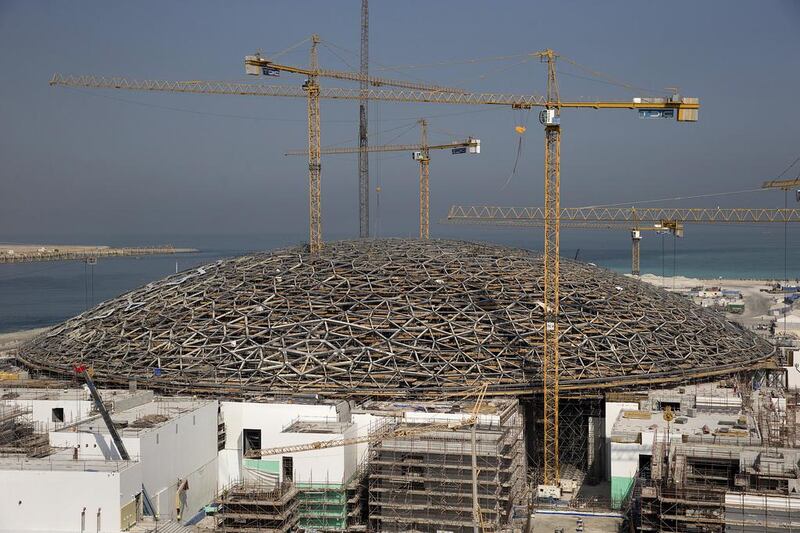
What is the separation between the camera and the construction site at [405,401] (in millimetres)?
36750

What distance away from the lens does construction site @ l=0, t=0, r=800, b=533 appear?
1447 inches

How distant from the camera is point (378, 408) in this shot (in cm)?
4566

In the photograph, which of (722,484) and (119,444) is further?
(119,444)

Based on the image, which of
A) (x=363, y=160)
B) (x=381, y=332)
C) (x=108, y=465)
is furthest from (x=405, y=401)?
(x=363, y=160)

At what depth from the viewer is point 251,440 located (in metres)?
46.4

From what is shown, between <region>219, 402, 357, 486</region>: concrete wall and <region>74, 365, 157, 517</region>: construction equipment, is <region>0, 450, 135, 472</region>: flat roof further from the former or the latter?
<region>219, 402, 357, 486</region>: concrete wall

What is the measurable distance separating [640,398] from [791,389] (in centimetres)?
1363

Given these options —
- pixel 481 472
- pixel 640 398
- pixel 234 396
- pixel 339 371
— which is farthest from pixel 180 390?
pixel 640 398

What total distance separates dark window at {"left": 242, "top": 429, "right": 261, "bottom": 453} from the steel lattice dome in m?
2.36

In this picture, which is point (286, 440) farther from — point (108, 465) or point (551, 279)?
point (551, 279)

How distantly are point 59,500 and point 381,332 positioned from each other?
20409 millimetres

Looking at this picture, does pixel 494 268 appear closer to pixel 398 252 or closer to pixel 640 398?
pixel 398 252

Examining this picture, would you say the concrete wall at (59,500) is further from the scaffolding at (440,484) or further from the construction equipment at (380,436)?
the scaffolding at (440,484)

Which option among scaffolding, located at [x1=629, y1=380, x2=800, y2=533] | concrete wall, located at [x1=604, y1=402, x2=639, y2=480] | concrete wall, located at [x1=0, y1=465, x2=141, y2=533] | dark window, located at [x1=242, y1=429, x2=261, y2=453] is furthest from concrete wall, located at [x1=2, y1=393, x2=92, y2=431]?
scaffolding, located at [x1=629, y1=380, x2=800, y2=533]
